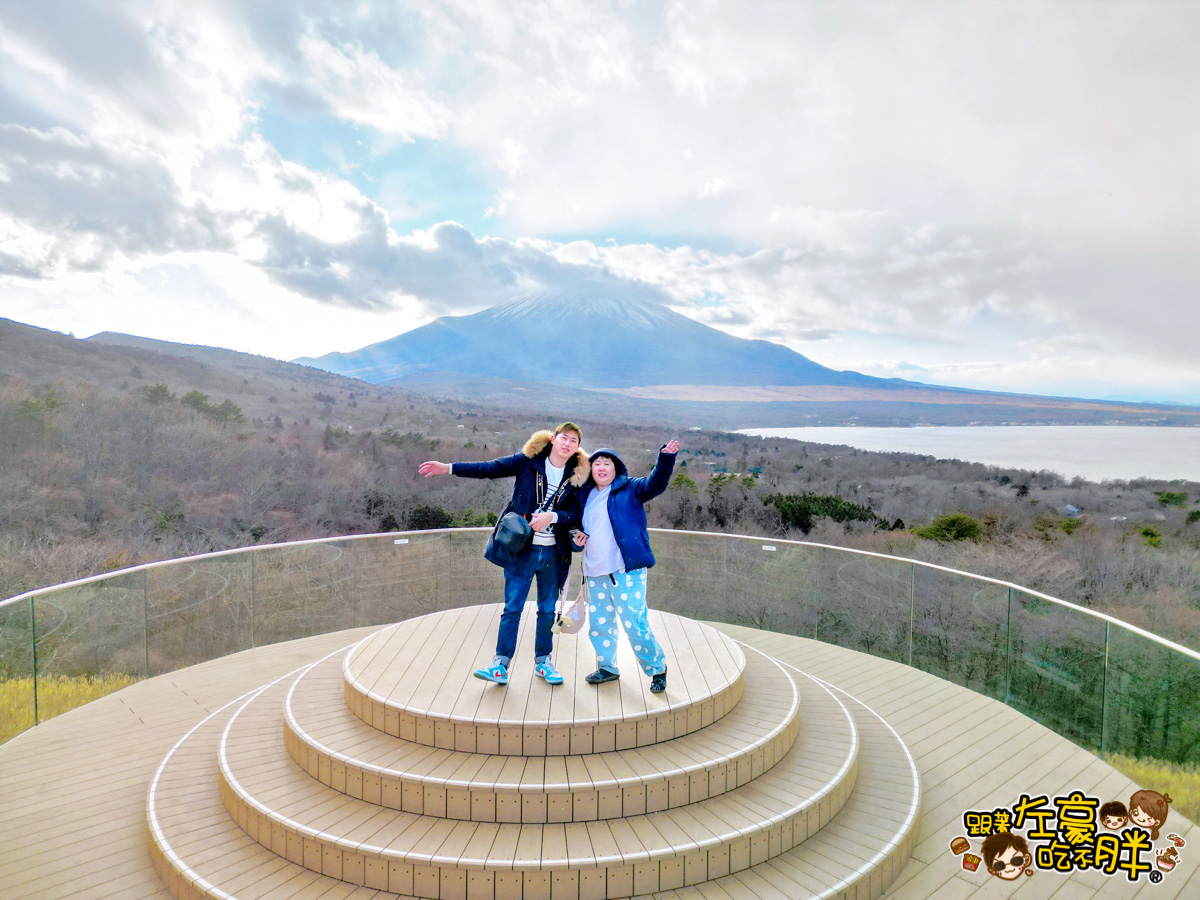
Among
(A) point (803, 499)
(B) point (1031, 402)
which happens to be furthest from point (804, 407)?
(A) point (803, 499)

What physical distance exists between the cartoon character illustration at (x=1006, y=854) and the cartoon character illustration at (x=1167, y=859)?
0.64 metres

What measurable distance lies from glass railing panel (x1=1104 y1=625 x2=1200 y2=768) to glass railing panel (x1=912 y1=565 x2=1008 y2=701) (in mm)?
928

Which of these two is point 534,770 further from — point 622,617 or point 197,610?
point 197,610

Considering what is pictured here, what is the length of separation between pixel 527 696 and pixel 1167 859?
3397 millimetres

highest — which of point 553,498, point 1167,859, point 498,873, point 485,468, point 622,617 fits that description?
point 485,468

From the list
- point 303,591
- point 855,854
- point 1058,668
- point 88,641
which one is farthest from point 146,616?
point 1058,668

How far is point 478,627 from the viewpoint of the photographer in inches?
190

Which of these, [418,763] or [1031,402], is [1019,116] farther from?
[1031,402]

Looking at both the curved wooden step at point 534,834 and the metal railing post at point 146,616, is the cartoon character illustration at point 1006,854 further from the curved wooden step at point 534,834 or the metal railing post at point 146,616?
the metal railing post at point 146,616

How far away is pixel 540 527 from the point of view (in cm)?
347

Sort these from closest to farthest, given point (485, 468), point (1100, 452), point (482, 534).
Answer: point (485, 468) → point (482, 534) → point (1100, 452)

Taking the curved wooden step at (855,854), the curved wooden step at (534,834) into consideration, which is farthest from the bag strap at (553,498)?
the curved wooden step at (855,854)

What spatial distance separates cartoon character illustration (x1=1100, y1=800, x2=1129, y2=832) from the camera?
317cm

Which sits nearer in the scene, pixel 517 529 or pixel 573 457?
pixel 517 529
